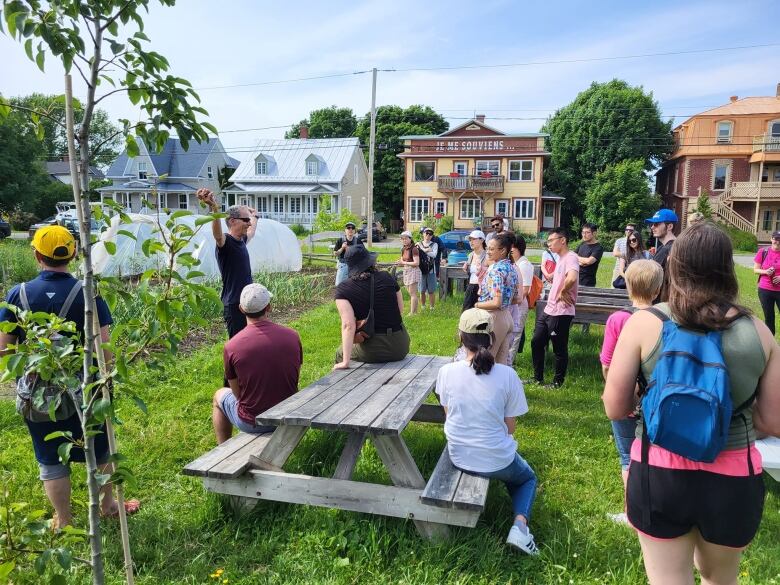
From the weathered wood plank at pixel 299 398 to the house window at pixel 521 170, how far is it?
121ft

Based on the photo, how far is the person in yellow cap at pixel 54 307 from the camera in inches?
116

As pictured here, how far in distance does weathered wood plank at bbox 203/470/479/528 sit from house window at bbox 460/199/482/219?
38.3 metres

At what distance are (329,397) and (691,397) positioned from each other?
2425mm

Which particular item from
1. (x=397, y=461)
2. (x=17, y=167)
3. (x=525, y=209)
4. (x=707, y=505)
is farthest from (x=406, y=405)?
(x=525, y=209)

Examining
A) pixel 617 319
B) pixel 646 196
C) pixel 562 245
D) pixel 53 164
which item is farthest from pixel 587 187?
pixel 53 164

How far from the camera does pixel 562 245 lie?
5.98 m

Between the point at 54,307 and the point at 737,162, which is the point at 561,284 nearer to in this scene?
the point at 54,307

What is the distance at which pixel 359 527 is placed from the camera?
10.8 ft

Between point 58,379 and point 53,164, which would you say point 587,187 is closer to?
point 58,379

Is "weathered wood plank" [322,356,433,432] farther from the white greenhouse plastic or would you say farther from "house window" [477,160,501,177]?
"house window" [477,160,501,177]

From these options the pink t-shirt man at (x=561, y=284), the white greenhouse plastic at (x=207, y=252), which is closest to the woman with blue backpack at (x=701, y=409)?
the pink t-shirt man at (x=561, y=284)

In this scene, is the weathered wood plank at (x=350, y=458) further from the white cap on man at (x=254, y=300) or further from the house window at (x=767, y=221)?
the house window at (x=767, y=221)

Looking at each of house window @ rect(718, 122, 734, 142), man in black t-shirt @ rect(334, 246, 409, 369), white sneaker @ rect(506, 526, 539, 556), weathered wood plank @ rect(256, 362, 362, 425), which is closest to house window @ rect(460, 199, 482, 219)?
house window @ rect(718, 122, 734, 142)

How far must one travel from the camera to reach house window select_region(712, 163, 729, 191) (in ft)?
123
